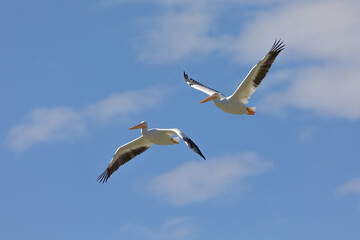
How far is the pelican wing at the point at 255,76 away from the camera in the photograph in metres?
21.5

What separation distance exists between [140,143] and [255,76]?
3999mm

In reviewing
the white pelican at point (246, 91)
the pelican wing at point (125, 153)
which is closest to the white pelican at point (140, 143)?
the pelican wing at point (125, 153)

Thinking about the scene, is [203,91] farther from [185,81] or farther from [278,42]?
[278,42]

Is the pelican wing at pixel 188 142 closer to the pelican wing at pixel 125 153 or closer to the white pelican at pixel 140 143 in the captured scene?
the white pelican at pixel 140 143

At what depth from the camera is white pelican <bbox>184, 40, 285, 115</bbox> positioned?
21562 millimetres

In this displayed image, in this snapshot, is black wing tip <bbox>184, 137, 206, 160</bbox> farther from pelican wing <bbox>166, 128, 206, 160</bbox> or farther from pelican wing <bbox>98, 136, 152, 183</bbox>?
pelican wing <bbox>98, 136, 152, 183</bbox>

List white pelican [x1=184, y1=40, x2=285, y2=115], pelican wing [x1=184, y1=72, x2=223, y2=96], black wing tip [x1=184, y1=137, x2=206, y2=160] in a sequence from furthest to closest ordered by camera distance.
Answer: pelican wing [x1=184, y1=72, x2=223, y2=96] → white pelican [x1=184, y1=40, x2=285, y2=115] → black wing tip [x1=184, y1=137, x2=206, y2=160]

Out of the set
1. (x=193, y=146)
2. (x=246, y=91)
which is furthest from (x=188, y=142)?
(x=246, y=91)

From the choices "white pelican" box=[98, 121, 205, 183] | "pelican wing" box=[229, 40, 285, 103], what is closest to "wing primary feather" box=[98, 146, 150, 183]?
"white pelican" box=[98, 121, 205, 183]

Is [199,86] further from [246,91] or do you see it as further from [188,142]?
[188,142]

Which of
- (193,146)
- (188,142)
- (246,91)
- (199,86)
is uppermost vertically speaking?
(199,86)

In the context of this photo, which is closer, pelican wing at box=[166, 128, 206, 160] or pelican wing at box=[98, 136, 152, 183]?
pelican wing at box=[166, 128, 206, 160]

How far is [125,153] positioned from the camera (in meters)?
23.5

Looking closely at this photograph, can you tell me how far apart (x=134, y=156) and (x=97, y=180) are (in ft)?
4.49
